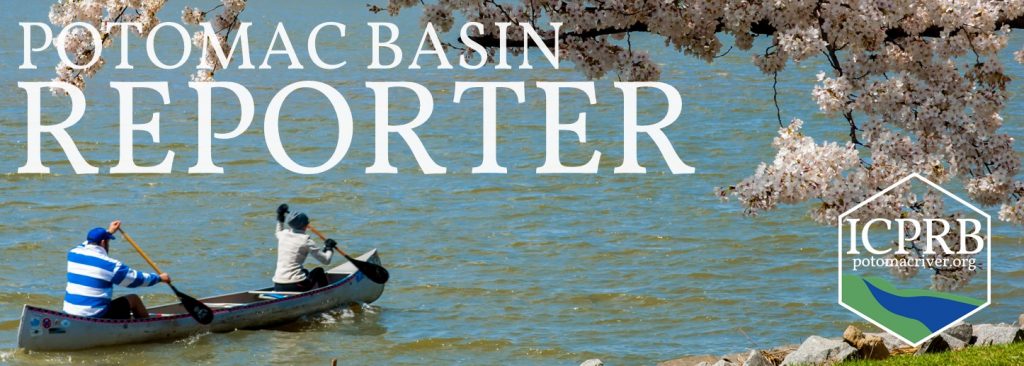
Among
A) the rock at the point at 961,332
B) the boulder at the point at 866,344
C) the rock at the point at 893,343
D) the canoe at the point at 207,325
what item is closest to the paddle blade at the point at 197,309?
the canoe at the point at 207,325

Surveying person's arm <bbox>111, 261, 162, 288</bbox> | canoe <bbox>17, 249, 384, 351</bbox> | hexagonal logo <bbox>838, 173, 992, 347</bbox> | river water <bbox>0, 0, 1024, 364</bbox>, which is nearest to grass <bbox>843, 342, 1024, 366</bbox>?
hexagonal logo <bbox>838, 173, 992, 347</bbox>

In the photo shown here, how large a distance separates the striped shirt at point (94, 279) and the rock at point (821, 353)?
6.27 metres

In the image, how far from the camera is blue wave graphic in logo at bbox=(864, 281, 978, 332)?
12.3m

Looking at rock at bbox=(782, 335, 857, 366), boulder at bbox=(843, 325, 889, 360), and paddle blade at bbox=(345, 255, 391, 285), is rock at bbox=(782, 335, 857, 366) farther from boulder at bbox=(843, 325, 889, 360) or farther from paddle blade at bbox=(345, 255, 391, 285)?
paddle blade at bbox=(345, 255, 391, 285)

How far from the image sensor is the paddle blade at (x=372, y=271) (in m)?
17.1

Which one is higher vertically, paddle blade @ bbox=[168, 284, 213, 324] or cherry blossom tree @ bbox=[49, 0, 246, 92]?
cherry blossom tree @ bbox=[49, 0, 246, 92]

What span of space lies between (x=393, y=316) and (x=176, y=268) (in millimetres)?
3797

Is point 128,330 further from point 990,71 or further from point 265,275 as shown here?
point 990,71

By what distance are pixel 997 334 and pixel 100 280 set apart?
27.1 ft

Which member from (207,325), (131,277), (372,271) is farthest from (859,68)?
(372,271)

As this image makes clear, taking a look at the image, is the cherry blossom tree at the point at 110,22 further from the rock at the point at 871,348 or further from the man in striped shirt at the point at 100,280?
the rock at the point at 871,348

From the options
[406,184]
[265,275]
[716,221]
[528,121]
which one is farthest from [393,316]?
[528,121]

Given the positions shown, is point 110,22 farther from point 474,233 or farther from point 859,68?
point 474,233

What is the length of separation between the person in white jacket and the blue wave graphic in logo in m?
5.97
